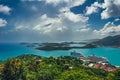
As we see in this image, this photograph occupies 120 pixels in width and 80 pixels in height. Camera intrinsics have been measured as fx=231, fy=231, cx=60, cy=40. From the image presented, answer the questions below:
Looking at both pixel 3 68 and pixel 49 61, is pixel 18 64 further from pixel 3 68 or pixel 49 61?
pixel 49 61

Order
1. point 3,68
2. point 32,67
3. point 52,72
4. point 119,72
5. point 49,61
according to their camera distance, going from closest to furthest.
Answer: point 3,68
point 119,72
point 52,72
point 32,67
point 49,61

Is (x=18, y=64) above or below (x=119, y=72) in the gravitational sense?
above

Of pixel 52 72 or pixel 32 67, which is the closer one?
pixel 52 72

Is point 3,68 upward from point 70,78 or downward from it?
upward

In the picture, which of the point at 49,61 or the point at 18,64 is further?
the point at 49,61

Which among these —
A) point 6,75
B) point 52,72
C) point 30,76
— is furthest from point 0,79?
point 52,72

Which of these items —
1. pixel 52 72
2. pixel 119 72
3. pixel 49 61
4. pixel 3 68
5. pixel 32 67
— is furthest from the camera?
pixel 49 61

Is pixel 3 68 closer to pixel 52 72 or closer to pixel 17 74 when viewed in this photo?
pixel 17 74

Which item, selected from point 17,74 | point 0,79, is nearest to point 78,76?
point 17,74
